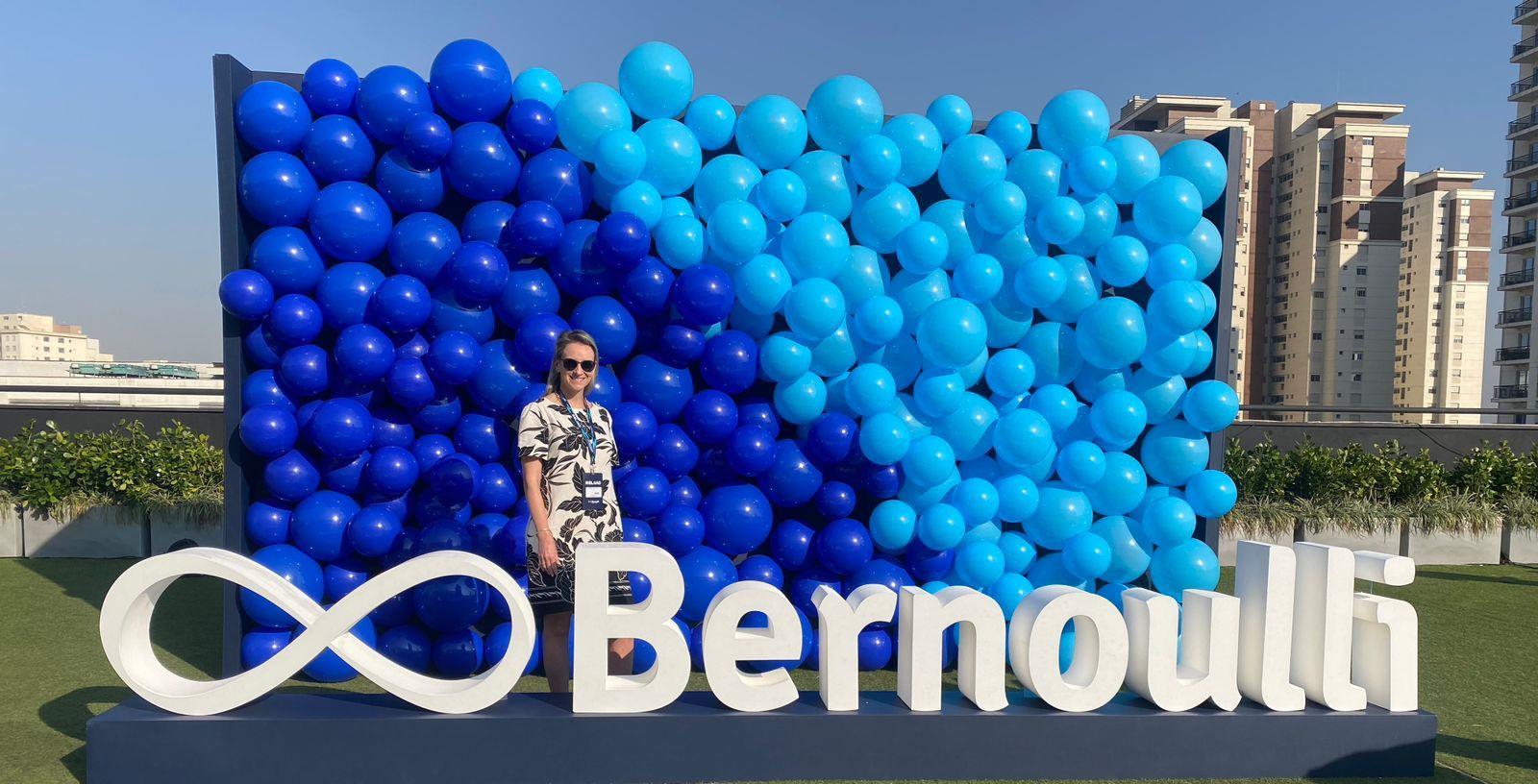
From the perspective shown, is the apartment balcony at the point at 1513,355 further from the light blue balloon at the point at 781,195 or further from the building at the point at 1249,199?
the light blue balloon at the point at 781,195

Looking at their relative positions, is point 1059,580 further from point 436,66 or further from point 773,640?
point 436,66

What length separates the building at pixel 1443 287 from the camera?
62906 mm

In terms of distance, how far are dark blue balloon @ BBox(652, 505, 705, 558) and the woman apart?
644 mm

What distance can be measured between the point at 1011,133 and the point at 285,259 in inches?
121

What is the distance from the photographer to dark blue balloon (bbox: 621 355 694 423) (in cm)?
369

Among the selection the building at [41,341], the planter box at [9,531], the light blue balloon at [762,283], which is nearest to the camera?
the light blue balloon at [762,283]

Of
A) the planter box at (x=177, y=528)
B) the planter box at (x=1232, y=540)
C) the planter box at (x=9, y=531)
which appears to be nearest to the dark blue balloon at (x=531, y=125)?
the planter box at (x=177, y=528)

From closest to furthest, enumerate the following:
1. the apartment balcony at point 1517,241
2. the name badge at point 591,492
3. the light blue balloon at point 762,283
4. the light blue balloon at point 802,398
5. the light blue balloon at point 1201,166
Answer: the name badge at point 591,492, the light blue balloon at point 762,283, the light blue balloon at point 802,398, the light blue balloon at point 1201,166, the apartment balcony at point 1517,241

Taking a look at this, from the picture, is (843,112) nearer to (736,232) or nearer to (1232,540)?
(736,232)

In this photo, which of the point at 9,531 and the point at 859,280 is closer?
the point at 859,280

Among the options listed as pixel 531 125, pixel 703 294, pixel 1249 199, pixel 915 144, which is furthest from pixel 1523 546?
pixel 1249 199

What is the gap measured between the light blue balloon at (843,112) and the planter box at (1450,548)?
5.92 meters

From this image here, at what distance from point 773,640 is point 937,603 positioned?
1.77ft

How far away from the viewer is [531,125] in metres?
3.66
